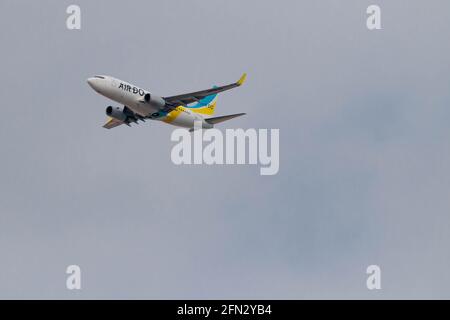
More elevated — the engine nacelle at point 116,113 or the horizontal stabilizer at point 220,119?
the engine nacelle at point 116,113

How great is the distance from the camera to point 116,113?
92.3m

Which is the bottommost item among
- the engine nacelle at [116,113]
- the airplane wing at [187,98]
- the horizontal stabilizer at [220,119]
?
the horizontal stabilizer at [220,119]

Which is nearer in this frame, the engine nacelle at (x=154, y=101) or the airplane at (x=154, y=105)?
the airplane at (x=154, y=105)

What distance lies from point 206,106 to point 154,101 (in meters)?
14.3

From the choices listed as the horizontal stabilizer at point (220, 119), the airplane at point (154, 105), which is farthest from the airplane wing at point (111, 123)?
the horizontal stabilizer at point (220, 119)

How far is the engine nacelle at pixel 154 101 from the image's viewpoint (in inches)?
3401

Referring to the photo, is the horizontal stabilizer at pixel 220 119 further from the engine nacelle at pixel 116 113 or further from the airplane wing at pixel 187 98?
the engine nacelle at pixel 116 113

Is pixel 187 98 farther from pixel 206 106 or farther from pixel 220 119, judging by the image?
pixel 206 106

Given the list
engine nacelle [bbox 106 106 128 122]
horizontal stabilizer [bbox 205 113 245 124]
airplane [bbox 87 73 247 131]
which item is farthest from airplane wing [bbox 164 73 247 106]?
engine nacelle [bbox 106 106 128 122]

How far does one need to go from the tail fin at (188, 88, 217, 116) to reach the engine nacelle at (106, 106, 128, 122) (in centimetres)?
863

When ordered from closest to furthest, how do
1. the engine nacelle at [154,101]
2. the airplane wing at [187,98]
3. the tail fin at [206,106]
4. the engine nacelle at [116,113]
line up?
the engine nacelle at [154,101] → the airplane wing at [187,98] → the engine nacelle at [116,113] → the tail fin at [206,106]

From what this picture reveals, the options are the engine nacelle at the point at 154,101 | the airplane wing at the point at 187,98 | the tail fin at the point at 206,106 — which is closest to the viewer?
the engine nacelle at the point at 154,101
